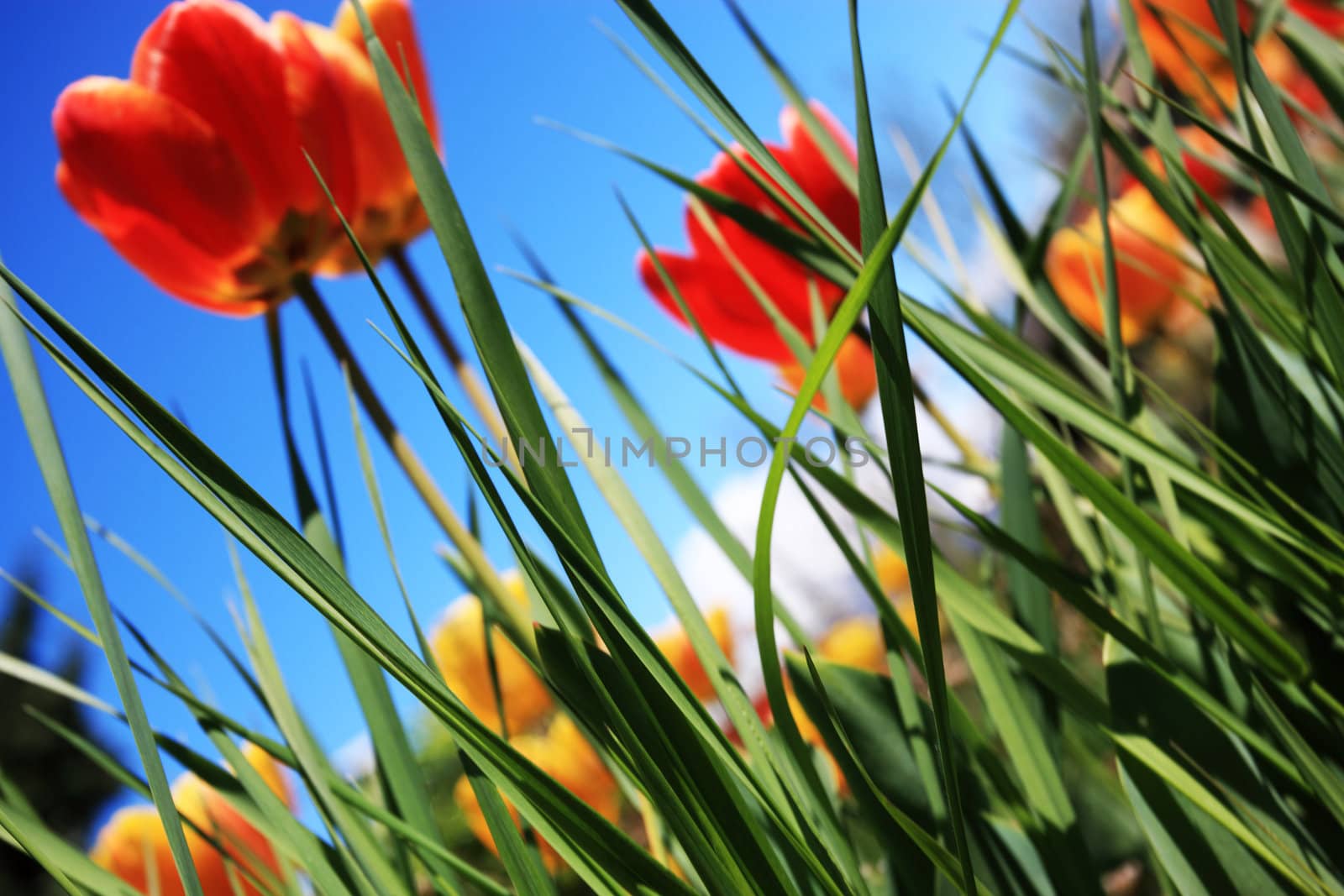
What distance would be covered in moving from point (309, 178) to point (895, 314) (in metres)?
0.27

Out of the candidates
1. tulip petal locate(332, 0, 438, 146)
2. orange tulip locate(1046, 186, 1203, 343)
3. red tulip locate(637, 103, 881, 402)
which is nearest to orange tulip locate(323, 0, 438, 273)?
tulip petal locate(332, 0, 438, 146)

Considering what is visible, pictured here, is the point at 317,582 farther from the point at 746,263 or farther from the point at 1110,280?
the point at 746,263

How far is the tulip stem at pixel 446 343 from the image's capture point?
0.26 meters

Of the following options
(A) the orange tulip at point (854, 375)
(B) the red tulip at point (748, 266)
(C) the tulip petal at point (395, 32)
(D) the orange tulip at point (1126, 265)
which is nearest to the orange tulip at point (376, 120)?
(C) the tulip petal at point (395, 32)

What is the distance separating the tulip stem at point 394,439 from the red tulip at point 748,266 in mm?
147

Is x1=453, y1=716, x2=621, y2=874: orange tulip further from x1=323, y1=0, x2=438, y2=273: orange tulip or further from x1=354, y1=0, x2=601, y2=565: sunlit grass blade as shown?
x1=354, y1=0, x2=601, y2=565: sunlit grass blade

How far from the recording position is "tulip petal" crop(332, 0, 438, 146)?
1.03 ft

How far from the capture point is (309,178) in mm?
301

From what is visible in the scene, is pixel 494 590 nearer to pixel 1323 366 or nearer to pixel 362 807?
pixel 362 807

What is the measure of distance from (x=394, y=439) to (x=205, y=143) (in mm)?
113

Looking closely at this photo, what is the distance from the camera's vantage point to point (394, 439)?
26 cm

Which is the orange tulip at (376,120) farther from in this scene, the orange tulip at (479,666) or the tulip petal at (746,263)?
the orange tulip at (479,666)

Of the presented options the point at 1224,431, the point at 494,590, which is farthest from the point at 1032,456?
the point at 494,590

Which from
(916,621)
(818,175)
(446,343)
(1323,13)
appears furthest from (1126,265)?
(916,621)
